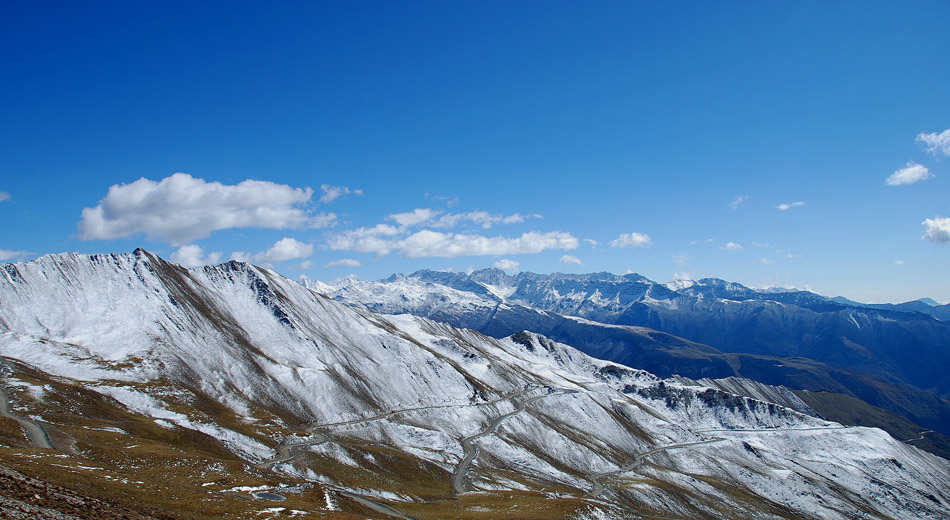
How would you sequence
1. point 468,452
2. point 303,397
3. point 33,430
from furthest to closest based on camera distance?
point 303,397 < point 468,452 < point 33,430

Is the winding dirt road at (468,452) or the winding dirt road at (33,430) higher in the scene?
the winding dirt road at (33,430)

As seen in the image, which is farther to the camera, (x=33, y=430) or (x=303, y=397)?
(x=303, y=397)

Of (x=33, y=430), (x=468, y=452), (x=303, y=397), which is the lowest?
(x=468, y=452)

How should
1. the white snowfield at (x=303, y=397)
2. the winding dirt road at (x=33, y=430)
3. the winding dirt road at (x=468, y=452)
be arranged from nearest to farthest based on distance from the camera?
1. the winding dirt road at (x=33, y=430)
2. the winding dirt road at (x=468, y=452)
3. the white snowfield at (x=303, y=397)

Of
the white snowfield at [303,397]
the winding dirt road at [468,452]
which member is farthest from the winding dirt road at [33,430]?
the winding dirt road at [468,452]

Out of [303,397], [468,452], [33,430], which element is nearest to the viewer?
[33,430]

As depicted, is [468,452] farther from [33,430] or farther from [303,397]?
[33,430]

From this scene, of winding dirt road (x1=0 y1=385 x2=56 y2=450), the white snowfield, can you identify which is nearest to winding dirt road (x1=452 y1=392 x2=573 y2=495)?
the white snowfield

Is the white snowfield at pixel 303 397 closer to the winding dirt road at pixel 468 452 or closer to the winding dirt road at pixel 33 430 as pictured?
the winding dirt road at pixel 468 452

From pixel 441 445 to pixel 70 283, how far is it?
132 meters

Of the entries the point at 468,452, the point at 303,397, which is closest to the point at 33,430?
the point at 303,397

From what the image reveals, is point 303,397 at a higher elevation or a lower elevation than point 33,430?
lower

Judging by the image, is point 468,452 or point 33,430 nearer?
point 33,430

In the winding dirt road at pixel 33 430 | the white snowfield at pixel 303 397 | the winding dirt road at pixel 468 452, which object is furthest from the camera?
the white snowfield at pixel 303 397
